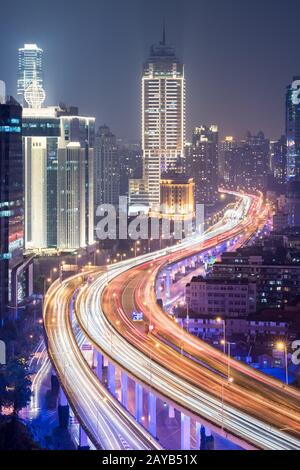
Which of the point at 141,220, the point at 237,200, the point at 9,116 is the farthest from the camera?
the point at 237,200

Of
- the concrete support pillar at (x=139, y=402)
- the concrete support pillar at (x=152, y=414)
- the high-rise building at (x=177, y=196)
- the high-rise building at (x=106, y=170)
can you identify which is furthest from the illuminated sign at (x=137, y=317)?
the high-rise building at (x=106, y=170)

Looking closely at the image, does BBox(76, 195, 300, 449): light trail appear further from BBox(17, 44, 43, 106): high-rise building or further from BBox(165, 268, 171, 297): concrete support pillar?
BBox(17, 44, 43, 106): high-rise building

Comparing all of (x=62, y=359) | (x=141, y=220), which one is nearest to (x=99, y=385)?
(x=62, y=359)

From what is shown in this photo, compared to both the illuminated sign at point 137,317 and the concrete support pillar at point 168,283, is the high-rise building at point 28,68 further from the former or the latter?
the illuminated sign at point 137,317

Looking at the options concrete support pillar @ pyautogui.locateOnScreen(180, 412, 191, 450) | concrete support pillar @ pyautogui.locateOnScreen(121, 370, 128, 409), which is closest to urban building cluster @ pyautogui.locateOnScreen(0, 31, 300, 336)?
concrete support pillar @ pyautogui.locateOnScreen(121, 370, 128, 409)

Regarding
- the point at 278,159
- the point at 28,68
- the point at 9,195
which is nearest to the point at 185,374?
the point at 9,195

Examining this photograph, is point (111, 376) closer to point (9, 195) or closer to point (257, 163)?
point (9, 195)
